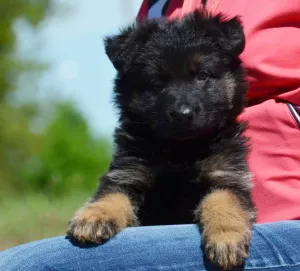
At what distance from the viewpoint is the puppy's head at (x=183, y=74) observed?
156 inches

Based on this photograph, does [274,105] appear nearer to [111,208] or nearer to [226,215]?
[226,215]

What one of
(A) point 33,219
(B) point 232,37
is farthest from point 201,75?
(A) point 33,219

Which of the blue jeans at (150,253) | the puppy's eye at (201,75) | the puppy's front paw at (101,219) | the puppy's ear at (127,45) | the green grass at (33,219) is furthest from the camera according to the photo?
the green grass at (33,219)

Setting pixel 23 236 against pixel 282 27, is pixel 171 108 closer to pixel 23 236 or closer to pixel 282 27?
pixel 282 27

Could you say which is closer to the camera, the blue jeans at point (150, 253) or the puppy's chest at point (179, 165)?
the blue jeans at point (150, 253)

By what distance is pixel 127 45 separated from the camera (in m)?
4.29

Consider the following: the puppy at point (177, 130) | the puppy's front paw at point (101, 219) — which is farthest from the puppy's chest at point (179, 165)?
the puppy's front paw at point (101, 219)

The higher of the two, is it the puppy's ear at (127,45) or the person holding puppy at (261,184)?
the puppy's ear at (127,45)

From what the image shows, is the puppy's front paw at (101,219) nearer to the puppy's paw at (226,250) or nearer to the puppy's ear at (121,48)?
the puppy's paw at (226,250)

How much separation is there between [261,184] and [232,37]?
33.9 inches

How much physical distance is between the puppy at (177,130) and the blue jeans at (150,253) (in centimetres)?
18

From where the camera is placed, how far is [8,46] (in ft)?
61.0

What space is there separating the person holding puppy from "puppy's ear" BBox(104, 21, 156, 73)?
28 centimetres

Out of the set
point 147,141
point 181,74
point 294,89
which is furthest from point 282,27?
point 147,141
